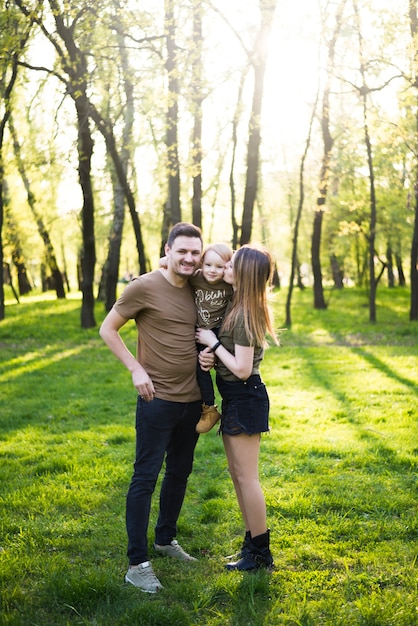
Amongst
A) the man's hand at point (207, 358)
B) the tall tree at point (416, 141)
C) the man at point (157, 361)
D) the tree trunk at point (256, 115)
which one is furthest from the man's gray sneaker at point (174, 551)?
the tree trunk at point (256, 115)

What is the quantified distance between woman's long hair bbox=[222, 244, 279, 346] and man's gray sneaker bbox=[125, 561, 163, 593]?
1.63 meters

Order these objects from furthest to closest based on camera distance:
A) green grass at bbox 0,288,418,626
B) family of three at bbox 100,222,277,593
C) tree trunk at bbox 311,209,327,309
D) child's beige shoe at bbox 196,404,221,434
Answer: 1. tree trunk at bbox 311,209,327,309
2. child's beige shoe at bbox 196,404,221,434
3. family of three at bbox 100,222,277,593
4. green grass at bbox 0,288,418,626

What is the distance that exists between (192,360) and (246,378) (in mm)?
403

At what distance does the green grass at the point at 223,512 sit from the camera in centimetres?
388

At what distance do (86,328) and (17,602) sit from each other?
1655 cm

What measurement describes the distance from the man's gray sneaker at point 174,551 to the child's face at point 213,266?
2.02 m

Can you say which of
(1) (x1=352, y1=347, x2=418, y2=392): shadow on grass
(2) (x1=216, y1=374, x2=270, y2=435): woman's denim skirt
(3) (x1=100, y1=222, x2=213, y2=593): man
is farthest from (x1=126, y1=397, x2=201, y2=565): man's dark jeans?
(1) (x1=352, y1=347, x2=418, y2=392): shadow on grass

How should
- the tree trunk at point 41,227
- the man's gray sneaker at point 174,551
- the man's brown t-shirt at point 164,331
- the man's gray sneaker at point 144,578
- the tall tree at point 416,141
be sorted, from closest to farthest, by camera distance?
the man's gray sneaker at point 144,578, the man's brown t-shirt at point 164,331, the man's gray sneaker at point 174,551, the tall tree at point 416,141, the tree trunk at point 41,227

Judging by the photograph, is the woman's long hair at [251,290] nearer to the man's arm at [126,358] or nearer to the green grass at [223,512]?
the man's arm at [126,358]

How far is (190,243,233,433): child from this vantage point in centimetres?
431

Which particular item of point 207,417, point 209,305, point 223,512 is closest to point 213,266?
point 209,305

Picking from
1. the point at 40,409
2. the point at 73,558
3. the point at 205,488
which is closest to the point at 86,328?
the point at 40,409

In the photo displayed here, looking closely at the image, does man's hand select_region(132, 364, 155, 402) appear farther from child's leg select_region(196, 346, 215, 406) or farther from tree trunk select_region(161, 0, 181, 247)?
tree trunk select_region(161, 0, 181, 247)

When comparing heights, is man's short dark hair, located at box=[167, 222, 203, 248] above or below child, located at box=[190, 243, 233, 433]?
above
